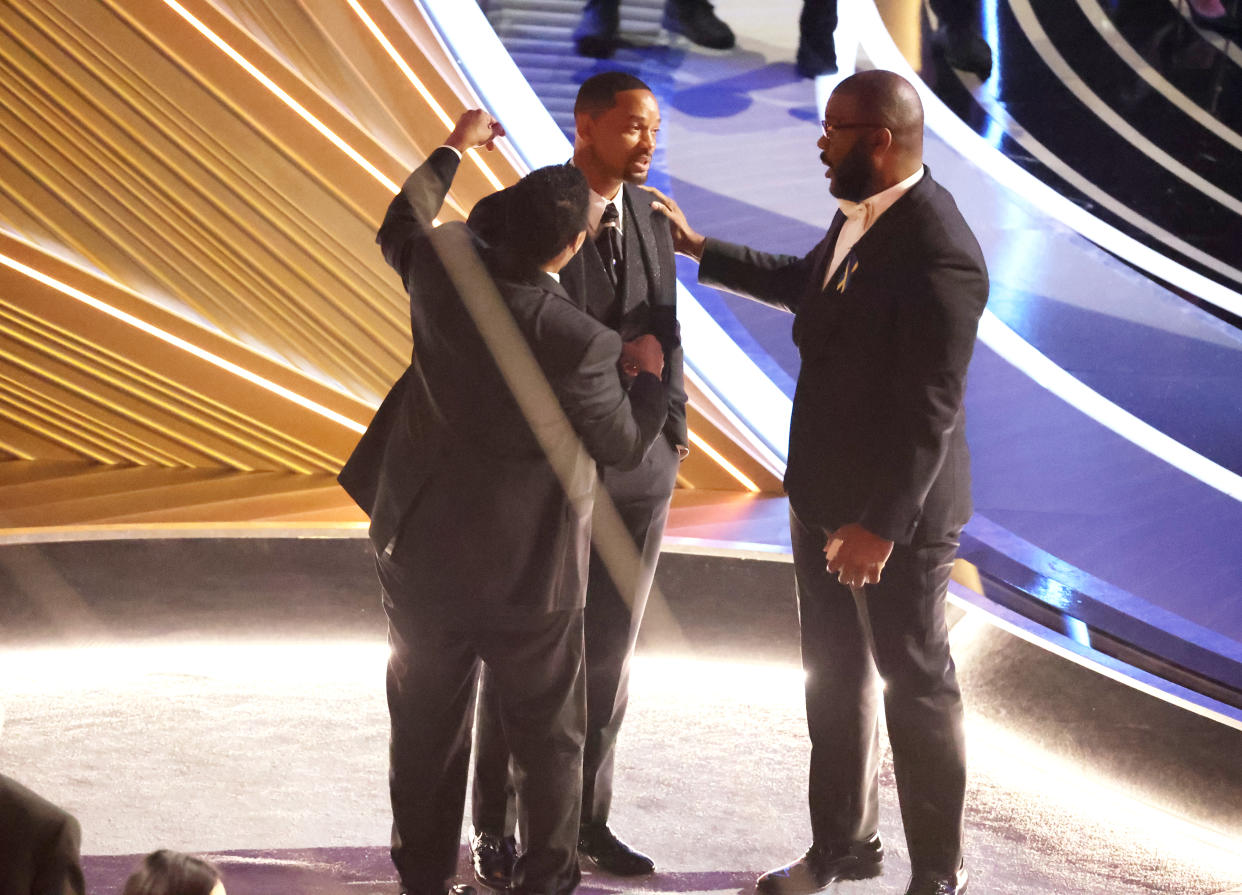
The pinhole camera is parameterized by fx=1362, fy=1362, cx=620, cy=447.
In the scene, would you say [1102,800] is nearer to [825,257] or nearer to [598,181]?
[825,257]

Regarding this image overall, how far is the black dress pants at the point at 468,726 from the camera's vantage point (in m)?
2.24

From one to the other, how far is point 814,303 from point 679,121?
29.9 feet

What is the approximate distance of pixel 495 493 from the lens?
7.13ft

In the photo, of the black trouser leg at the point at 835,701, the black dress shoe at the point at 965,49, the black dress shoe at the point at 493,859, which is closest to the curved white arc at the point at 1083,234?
the black dress shoe at the point at 965,49

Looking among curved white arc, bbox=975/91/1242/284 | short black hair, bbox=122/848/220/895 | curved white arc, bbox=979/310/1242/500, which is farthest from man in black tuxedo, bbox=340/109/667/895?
curved white arc, bbox=975/91/1242/284

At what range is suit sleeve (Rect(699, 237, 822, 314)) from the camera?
262cm

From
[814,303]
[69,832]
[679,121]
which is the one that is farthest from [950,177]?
[69,832]

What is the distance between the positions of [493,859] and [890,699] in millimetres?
788

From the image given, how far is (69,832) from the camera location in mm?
1461

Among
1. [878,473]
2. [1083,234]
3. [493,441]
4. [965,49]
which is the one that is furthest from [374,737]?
[965,49]

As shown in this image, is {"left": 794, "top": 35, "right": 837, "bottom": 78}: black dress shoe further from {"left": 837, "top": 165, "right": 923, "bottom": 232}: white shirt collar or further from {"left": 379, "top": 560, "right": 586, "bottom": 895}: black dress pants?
{"left": 379, "top": 560, "right": 586, "bottom": 895}: black dress pants

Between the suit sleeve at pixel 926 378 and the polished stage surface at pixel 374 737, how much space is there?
2.65 feet

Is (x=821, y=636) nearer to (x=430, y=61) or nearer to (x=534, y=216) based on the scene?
(x=534, y=216)

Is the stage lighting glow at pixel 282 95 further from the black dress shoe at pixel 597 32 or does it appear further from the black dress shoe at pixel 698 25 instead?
the black dress shoe at pixel 698 25
